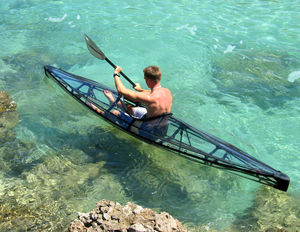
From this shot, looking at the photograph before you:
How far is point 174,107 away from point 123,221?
3.74 metres

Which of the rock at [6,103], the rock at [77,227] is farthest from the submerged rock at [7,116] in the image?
the rock at [77,227]

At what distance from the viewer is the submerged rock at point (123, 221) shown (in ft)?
9.93

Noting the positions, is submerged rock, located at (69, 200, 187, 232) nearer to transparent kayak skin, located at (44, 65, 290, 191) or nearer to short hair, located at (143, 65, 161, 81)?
transparent kayak skin, located at (44, 65, 290, 191)

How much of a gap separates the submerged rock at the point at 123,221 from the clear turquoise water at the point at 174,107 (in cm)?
70

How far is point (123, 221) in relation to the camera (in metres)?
3.14

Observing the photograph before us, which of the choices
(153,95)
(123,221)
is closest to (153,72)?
(153,95)

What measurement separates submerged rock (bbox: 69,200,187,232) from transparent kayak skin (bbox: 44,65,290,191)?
163 centimetres

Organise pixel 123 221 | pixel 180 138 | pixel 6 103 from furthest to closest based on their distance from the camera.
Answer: pixel 6 103 → pixel 180 138 → pixel 123 221

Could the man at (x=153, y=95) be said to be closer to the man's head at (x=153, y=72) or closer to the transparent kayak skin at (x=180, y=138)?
the man's head at (x=153, y=72)

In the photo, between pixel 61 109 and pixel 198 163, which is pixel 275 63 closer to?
pixel 198 163

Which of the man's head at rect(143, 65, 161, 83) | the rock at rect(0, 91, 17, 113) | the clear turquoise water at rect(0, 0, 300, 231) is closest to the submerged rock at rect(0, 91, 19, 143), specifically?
the rock at rect(0, 91, 17, 113)

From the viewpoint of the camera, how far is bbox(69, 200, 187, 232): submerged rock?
3.03m

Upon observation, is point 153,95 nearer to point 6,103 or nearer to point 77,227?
point 77,227

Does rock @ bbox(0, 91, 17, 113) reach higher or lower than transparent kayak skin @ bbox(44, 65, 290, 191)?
lower
